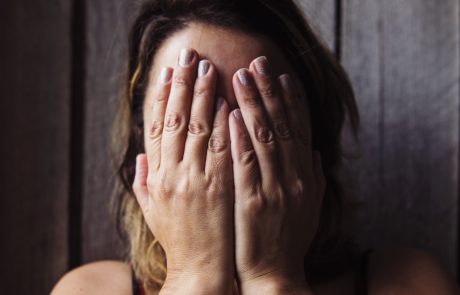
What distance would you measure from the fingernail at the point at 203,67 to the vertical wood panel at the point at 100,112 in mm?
398

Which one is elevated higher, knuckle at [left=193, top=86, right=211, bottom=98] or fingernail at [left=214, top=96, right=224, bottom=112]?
knuckle at [left=193, top=86, right=211, bottom=98]

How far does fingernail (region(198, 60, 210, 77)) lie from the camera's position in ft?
3.11

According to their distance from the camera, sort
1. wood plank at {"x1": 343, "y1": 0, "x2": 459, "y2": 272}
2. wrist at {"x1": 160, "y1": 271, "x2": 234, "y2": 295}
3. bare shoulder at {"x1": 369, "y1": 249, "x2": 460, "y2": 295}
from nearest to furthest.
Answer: wrist at {"x1": 160, "y1": 271, "x2": 234, "y2": 295}, bare shoulder at {"x1": 369, "y1": 249, "x2": 460, "y2": 295}, wood plank at {"x1": 343, "y1": 0, "x2": 459, "y2": 272}

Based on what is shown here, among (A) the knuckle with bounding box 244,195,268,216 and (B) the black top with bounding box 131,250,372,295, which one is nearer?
(A) the knuckle with bounding box 244,195,268,216

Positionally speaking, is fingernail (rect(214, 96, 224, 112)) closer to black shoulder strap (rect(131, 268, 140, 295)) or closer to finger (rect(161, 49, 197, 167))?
finger (rect(161, 49, 197, 167))

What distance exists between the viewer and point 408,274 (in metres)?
1.08

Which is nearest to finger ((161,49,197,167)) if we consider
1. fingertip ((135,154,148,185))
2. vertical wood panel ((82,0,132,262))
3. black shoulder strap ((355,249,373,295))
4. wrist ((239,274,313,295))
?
fingertip ((135,154,148,185))

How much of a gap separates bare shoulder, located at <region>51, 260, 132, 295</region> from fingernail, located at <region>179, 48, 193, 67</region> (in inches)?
19.0

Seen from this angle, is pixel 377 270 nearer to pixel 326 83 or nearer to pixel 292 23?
pixel 326 83

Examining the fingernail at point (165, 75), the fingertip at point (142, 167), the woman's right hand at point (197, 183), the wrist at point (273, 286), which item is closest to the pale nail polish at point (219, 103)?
the woman's right hand at point (197, 183)

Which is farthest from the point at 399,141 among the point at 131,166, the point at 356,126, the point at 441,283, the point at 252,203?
the point at 131,166

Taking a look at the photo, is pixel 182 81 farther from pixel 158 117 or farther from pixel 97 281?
pixel 97 281

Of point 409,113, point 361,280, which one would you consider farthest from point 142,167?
point 409,113

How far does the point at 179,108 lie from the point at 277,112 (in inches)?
6.8
